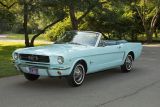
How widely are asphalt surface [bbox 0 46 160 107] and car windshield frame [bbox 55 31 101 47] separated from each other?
111cm

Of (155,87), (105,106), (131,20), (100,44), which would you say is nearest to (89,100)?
(105,106)

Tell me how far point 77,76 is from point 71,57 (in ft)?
2.24

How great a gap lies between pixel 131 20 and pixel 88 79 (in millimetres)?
24240

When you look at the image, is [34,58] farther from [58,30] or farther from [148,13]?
[148,13]

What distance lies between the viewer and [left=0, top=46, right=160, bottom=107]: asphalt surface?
286 inches

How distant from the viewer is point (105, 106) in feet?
23.1

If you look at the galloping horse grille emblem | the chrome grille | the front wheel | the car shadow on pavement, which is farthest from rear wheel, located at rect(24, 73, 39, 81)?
the front wheel

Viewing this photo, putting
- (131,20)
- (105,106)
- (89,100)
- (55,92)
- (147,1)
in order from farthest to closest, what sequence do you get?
(131,20) → (147,1) → (55,92) → (89,100) → (105,106)

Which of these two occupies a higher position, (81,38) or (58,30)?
(81,38)

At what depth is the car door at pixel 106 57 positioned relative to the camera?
9914 millimetres

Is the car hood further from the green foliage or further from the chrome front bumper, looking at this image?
the green foliage

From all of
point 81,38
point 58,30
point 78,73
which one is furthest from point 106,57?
point 58,30

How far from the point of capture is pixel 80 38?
34.3ft

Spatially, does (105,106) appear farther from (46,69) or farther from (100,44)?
(100,44)
